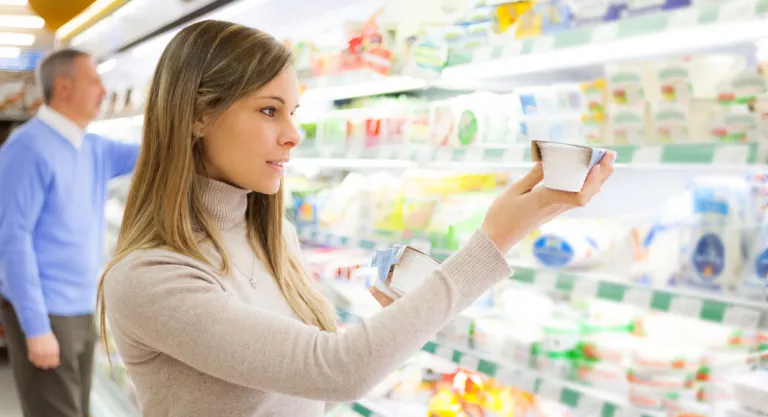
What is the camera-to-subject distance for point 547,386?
6.04 ft

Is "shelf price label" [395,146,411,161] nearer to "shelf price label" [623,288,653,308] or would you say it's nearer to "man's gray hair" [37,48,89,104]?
"shelf price label" [623,288,653,308]

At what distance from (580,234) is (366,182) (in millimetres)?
1234

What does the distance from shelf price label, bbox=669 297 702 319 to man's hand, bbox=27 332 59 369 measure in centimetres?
257

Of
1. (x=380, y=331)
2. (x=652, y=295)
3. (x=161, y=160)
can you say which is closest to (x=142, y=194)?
(x=161, y=160)

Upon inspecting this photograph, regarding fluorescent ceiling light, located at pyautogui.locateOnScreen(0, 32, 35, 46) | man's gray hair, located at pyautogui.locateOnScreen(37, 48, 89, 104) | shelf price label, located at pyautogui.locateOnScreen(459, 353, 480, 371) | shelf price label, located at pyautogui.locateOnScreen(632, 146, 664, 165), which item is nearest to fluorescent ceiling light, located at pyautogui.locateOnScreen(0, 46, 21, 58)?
fluorescent ceiling light, located at pyautogui.locateOnScreen(0, 32, 35, 46)

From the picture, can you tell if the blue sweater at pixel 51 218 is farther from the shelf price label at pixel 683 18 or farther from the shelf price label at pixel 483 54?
the shelf price label at pixel 683 18

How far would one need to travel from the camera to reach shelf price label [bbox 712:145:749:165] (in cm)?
134

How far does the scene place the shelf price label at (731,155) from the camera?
134 cm

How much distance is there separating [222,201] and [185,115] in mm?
203

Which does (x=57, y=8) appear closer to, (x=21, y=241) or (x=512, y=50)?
(x=21, y=241)

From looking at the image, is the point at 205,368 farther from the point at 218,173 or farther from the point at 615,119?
the point at 615,119

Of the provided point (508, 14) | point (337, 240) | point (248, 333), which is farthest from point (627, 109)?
point (337, 240)

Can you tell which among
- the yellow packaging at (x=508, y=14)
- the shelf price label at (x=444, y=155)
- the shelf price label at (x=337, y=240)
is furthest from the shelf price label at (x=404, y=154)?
the yellow packaging at (x=508, y=14)

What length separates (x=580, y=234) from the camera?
1888 millimetres
